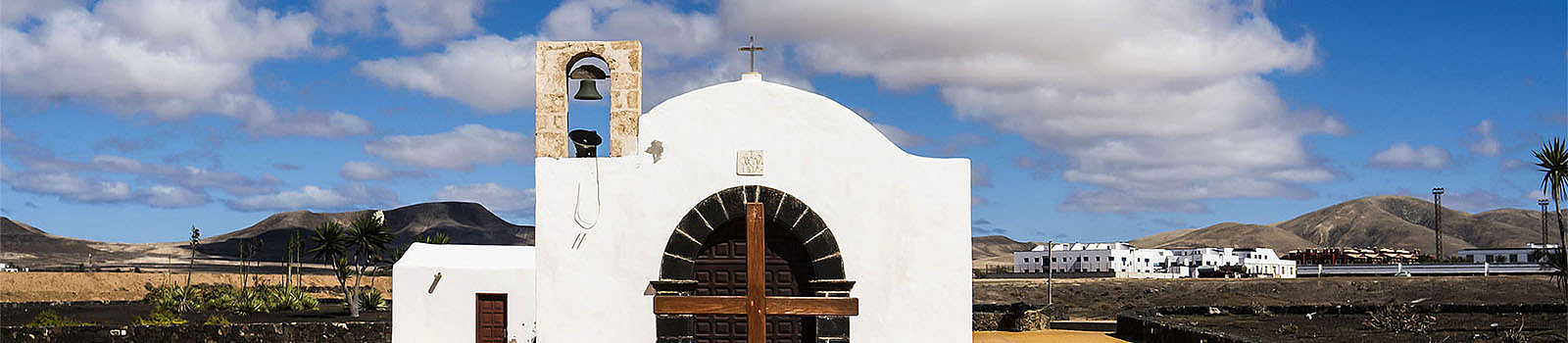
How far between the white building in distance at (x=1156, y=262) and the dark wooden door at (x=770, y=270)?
71.8 m

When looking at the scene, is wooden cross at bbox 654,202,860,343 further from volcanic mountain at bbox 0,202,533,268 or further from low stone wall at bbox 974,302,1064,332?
volcanic mountain at bbox 0,202,533,268

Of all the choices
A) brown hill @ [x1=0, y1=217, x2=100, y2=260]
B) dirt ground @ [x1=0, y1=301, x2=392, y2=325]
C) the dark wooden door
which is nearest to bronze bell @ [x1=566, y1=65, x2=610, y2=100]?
the dark wooden door

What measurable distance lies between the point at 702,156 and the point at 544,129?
1556mm

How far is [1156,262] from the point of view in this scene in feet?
278

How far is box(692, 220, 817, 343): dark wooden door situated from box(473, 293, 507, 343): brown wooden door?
10.1 m

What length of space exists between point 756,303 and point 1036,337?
15.1 meters

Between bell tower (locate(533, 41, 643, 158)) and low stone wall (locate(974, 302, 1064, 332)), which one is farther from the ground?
bell tower (locate(533, 41, 643, 158))

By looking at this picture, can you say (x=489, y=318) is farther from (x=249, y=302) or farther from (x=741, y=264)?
(x=249, y=302)

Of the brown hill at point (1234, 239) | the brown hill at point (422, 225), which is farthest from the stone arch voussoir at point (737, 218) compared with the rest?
the brown hill at point (1234, 239)

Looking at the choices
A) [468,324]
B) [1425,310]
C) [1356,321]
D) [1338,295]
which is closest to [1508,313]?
[1425,310]

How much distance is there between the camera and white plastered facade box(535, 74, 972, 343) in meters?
11.5

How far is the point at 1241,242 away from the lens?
15762 cm

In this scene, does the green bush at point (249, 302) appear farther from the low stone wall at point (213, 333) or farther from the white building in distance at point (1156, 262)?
the white building in distance at point (1156, 262)

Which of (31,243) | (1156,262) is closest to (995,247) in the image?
(1156,262)
